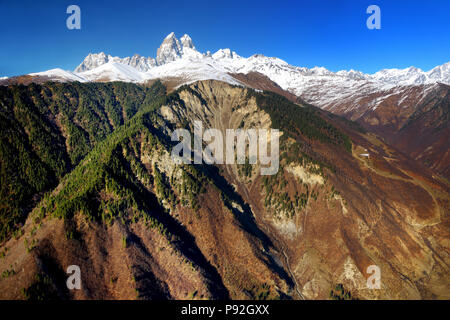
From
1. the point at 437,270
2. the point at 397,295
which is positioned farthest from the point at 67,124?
the point at 437,270

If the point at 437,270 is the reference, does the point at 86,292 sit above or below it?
above

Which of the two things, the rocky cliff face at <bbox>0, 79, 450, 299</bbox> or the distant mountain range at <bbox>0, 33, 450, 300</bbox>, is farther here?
the distant mountain range at <bbox>0, 33, 450, 300</bbox>

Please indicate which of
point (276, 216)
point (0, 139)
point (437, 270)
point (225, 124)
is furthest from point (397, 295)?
point (0, 139)

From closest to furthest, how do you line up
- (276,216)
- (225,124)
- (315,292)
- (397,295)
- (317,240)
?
(397,295)
(315,292)
(317,240)
(276,216)
(225,124)

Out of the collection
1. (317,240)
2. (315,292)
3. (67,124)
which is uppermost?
(67,124)

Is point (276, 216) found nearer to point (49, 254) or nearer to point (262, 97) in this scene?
point (49, 254)

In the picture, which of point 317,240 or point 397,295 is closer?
point 397,295

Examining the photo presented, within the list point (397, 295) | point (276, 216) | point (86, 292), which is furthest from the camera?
point (276, 216)

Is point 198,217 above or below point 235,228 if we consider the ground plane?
above

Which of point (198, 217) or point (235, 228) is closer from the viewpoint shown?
point (235, 228)

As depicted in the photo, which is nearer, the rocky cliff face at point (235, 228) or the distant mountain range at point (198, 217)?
the rocky cliff face at point (235, 228)
